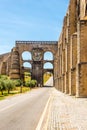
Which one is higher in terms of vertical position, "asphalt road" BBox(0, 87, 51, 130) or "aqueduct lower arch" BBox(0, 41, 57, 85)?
"aqueduct lower arch" BBox(0, 41, 57, 85)

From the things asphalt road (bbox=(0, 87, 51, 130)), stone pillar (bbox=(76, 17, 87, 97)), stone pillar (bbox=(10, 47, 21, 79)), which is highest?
stone pillar (bbox=(10, 47, 21, 79))

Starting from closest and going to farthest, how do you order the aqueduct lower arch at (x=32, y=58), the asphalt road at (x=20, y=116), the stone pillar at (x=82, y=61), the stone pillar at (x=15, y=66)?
the asphalt road at (x=20, y=116) < the stone pillar at (x=82, y=61) < the stone pillar at (x=15, y=66) < the aqueduct lower arch at (x=32, y=58)

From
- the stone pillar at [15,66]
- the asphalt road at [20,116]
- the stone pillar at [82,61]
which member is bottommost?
the asphalt road at [20,116]

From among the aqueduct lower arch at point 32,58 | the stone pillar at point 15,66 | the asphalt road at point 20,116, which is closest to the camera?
the asphalt road at point 20,116

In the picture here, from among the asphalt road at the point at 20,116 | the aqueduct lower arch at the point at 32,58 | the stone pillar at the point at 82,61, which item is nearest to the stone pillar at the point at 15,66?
the aqueduct lower arch at the point at 32,58

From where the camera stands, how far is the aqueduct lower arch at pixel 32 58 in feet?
374

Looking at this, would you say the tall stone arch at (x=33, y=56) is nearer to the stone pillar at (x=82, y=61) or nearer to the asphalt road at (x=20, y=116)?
the stone pillar at (x=82, y=61)

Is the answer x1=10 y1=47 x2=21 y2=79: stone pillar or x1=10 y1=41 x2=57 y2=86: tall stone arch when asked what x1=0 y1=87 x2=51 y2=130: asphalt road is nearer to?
x1=10 y1=47 x2=21 y2=79: stone pillar

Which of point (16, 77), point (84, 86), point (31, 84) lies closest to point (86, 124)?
point (84, 86)

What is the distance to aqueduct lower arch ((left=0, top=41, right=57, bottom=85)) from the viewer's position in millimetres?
114094

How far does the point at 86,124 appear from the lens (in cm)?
1273

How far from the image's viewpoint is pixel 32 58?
11925cm

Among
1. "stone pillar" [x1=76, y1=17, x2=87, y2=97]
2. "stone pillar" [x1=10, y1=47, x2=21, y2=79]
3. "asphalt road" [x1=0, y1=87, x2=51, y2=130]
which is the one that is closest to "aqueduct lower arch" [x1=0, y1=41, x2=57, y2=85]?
"stone pillar" [x1=10, y1=47, x2=21, y2=79]

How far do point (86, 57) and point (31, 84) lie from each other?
236 ft
